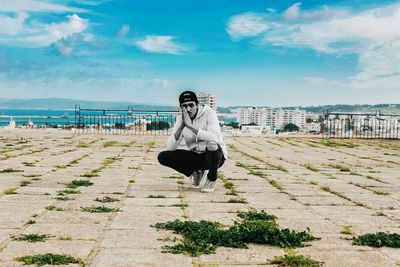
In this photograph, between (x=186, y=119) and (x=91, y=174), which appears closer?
(x=186, y=119)

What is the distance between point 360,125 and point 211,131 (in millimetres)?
18064

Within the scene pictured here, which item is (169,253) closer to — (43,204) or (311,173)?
(43,204)

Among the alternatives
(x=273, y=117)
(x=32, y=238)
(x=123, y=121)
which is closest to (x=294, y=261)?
(x=32, y=238)

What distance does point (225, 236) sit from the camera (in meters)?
4.00

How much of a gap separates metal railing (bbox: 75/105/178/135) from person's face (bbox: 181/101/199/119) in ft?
53.9

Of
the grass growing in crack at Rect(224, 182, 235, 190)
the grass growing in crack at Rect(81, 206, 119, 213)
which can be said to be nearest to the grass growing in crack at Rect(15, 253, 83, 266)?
the grass growing in crack at Rect(81, 206, 119, 213)

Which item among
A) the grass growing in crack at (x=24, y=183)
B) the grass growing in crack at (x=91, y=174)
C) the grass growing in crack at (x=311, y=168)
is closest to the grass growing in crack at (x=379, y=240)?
the grass growing in crack at (x=24, y=183)

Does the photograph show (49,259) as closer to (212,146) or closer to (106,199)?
(106,199)

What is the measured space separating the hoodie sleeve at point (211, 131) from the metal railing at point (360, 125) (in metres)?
17.1

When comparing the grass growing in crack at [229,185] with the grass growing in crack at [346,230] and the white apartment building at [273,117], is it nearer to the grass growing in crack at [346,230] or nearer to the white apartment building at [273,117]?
the grass growing in crack at [346,230]

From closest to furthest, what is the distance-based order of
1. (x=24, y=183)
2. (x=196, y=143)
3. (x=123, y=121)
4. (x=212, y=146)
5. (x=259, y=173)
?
1. (x=212, y=146)
2. (x=196, y=143)
3. (x=24, y=183)
4. (x=259, y=173)
5. (x=123, y=121)

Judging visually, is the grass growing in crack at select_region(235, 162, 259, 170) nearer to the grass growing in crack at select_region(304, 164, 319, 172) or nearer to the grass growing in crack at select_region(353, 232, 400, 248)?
the grass growing in crack at select_region(304, 164, 319, 172)

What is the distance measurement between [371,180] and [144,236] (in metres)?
5.29

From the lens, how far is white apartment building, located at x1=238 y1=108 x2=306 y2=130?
45.3m
